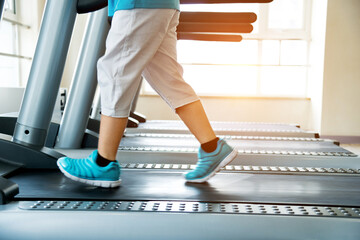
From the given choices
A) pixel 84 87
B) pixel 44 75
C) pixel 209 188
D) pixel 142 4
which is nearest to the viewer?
pixel 142 4

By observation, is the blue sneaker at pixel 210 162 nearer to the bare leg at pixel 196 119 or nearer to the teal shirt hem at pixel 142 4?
the bare leg at pixel 196 119

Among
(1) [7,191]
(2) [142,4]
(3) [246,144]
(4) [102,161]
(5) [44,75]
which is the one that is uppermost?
(2) [142,4]

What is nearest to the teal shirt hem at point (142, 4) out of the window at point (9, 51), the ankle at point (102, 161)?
the ankle at point (102, 161)

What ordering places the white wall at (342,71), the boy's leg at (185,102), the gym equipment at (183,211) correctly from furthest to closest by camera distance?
the white wall at (342,71)
the boy's leg at (185,102)
the gym equipment at (183,211)

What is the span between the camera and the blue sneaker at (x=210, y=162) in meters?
1.38

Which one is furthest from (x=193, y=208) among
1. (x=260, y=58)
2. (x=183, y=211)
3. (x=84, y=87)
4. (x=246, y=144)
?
(x=260, y=58)

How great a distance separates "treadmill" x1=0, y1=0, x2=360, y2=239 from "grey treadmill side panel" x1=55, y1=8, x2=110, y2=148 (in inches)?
29.2

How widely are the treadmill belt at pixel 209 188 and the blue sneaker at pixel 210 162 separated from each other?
35 millimetres

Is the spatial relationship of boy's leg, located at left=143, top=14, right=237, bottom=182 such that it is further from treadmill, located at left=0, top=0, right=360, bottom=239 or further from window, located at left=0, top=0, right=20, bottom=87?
window, located at left=0, top=0, right=20, bottom=87

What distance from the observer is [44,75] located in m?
1.57

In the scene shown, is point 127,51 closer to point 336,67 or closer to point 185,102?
point 185,102

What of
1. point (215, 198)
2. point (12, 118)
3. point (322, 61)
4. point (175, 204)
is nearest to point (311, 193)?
point (215, 198)

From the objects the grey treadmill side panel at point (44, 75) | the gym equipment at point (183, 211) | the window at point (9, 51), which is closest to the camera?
the gym equipment at point (183, 211)

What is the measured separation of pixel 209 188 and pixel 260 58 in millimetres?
4883
